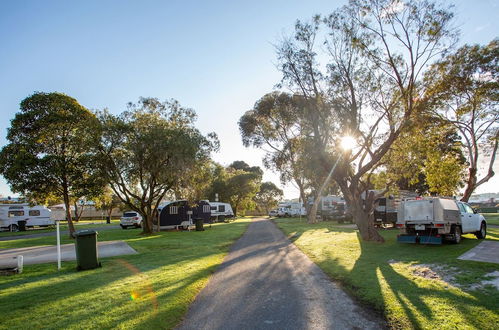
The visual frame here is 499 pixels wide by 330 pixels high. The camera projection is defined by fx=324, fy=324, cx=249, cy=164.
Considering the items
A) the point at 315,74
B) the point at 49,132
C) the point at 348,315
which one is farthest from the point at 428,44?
the point at 49,132

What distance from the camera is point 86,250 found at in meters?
9.45

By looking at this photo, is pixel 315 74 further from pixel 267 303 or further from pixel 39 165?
pixel 39 165

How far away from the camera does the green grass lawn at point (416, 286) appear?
4.97 metres

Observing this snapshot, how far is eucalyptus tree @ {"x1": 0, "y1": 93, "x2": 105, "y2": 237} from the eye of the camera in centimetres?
1911

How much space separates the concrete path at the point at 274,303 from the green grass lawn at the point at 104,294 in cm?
45

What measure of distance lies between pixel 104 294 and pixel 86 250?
3458mm

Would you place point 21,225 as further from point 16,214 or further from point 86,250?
point 86,250

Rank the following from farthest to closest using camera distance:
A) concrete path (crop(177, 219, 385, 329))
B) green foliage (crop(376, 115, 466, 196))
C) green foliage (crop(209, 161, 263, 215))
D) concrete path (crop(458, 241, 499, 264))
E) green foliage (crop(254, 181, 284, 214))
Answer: green foliage (crop(254, 181, 284, 214)) < green foliage (crop(209, 161, 263, 215)) < green foliage (crop(376, 115, 466, 196)) < concrete path (crop(458, 241, 499, 264)) < concrete path (crop(177, 219, 385, 329))

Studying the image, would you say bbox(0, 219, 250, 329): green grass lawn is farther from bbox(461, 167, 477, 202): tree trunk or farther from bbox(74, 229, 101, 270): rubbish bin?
bbox(461, 167, 477, 202): tree trunk

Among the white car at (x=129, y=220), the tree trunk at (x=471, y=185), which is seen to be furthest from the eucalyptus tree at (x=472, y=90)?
the white car at (x=129, y=220)

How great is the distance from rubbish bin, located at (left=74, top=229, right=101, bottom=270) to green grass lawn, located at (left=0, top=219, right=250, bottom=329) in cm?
31

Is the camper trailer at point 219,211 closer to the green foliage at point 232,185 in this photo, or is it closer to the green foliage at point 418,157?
the green foliage at point 232,185

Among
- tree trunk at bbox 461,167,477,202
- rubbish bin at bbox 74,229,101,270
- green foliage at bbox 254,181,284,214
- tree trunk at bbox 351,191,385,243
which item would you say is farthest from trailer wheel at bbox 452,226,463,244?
green foliage at bbox 254,181,284,214

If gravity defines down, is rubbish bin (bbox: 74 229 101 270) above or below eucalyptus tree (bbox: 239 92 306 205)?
below
